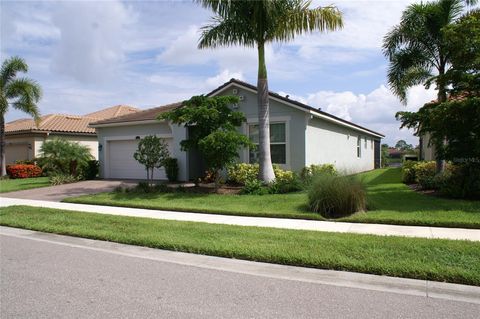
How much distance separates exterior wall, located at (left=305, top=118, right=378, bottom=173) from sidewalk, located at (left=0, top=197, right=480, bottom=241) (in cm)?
248

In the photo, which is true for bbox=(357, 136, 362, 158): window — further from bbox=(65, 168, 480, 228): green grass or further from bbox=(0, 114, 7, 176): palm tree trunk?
bbox=(0, 114, 7, 176): palm tree trunk

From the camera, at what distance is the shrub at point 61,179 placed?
63.2ft

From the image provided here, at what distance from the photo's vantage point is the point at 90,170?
21.0 metres

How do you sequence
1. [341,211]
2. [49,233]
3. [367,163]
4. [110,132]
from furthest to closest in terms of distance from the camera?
1. [367,163]
2. [110,132]
3. [341,211]
4. [49,233]

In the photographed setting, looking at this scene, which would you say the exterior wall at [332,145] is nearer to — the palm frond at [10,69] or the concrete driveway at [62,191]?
the concrete driveway at [62,191]

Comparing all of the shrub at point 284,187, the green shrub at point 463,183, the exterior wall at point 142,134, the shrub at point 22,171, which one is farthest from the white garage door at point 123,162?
the green shrub at point 463,183

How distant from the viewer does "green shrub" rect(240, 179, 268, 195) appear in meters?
13.2

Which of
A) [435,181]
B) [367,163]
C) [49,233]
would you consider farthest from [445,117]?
[367,163]

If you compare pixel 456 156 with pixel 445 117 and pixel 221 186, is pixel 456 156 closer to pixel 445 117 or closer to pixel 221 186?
pixel 445 117

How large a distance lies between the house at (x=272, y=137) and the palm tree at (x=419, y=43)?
3.45m

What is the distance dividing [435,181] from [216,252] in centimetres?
878

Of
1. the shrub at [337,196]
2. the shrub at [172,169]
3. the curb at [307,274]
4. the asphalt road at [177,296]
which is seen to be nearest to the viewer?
the asphalt road at [177,296]

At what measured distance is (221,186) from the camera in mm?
15578

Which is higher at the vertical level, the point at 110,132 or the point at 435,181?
the point at 110,132
